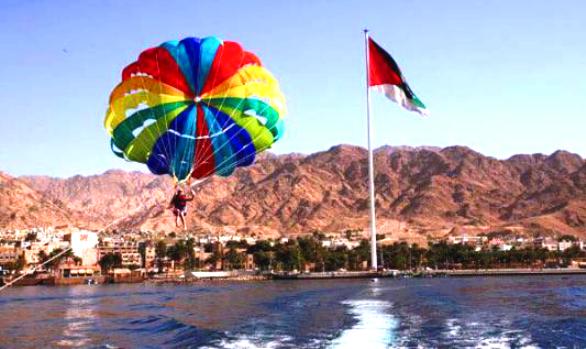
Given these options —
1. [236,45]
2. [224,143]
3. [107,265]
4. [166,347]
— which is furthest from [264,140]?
[107,265]

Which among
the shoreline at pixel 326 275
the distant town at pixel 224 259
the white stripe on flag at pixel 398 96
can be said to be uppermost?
the white stripe on flag at pixel 398 96

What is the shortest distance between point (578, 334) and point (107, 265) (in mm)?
133978

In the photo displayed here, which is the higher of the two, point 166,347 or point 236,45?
point 236,45

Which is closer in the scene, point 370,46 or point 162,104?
point 162,104

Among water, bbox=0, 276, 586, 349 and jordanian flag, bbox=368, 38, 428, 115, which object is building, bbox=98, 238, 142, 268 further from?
jordanian flag, bbox=368, 38, 428, 115

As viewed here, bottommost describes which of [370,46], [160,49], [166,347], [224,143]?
[166,347]

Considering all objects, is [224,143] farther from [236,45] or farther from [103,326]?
[103,326]

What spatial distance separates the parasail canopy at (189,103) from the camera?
33875mm

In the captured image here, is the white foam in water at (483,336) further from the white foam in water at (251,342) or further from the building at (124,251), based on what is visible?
the building at (124,251)

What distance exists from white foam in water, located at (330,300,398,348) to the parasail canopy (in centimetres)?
1018

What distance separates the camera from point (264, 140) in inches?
1400

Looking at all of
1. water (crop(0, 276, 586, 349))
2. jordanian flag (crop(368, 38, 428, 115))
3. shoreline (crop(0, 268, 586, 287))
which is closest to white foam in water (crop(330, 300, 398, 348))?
water (crop(0, 276, 586, 349))

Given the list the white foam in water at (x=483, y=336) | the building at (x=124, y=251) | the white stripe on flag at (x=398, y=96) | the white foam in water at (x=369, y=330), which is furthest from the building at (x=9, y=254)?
the white foam in water at (x=483, y=336)

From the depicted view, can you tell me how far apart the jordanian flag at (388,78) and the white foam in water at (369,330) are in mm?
16631
